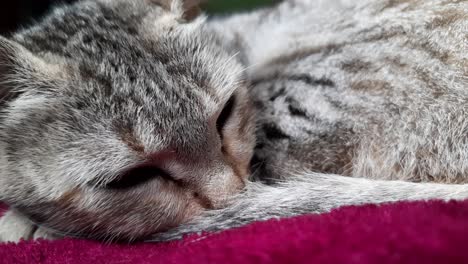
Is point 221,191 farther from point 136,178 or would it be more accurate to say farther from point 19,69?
point 19,69

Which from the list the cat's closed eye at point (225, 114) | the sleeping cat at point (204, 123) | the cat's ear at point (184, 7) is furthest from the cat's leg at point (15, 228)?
the cat's ear at point (184, 7)

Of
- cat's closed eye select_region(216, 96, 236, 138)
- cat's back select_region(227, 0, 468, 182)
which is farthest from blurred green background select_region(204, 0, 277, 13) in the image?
cat's closed eye select_region(216, 96, 236, 138)

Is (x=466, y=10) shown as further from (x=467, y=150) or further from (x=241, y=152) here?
(x=241, y=152)

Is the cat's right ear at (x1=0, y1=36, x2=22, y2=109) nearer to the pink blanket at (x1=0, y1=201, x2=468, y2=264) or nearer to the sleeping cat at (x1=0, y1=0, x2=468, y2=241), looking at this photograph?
the sleeping cat at (x1=0, y1=0, x2=468, y2=241)

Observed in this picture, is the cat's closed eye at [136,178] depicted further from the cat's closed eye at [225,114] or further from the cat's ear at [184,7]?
the cat's ear at [184,7]

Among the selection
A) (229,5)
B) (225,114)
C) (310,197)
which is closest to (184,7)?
(225,114)

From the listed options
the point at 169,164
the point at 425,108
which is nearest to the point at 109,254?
the point at 169,164
